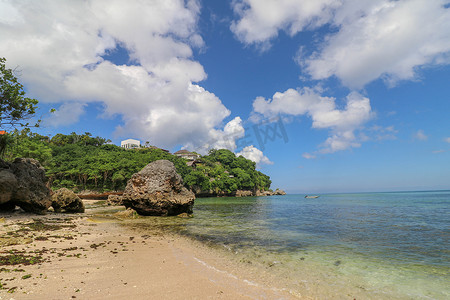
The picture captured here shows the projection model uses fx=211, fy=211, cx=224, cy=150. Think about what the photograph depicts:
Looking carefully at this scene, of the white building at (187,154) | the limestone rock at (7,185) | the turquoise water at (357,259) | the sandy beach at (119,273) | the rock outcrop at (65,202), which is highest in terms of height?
the white building at (187,154)

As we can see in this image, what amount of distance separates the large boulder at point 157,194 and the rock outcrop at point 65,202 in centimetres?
520

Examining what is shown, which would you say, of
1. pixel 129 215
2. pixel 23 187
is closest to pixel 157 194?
pixel 129 215

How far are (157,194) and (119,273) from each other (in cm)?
1379

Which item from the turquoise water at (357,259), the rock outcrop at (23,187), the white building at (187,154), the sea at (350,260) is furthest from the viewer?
the white building at (187,154)

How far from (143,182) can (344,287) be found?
1736cm

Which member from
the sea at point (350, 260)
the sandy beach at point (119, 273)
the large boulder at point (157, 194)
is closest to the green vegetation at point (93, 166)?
the large boulder at point (157, 194)

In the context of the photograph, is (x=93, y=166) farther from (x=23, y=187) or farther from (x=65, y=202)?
(x=23, y=187)

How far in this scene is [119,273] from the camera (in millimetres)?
5574

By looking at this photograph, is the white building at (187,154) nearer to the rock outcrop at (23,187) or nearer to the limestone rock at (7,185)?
the rock outcrop at (23,187)

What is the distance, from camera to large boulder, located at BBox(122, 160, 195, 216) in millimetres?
18922

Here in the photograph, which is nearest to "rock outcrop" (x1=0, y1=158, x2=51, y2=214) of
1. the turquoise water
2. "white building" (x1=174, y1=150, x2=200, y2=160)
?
the turquoise water

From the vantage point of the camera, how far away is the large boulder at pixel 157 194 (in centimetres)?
1892

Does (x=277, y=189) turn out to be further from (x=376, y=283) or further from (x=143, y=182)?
(x=376, y=283)

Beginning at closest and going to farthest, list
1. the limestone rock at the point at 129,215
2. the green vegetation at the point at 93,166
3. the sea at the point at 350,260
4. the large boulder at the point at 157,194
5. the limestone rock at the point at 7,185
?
the sea at the point at 350,260 → the limestone rock at the point at 7,185 → the limestone rock at the point at 129,215 → the large boulder at the point at 157,194 → the green vegetation at the point at 93,166
